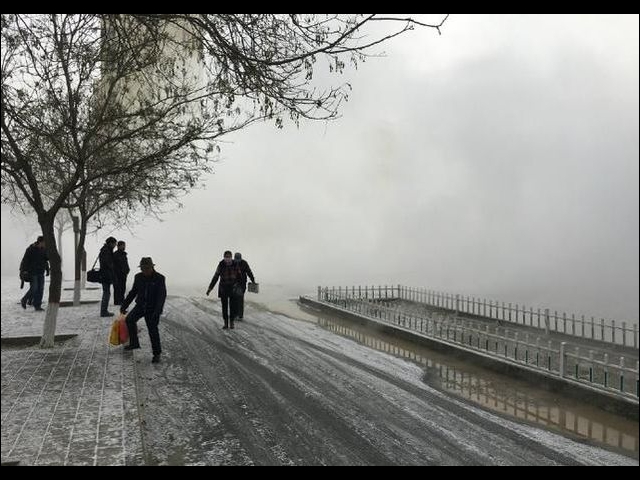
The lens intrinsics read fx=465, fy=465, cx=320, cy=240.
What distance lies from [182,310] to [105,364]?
5.85 m

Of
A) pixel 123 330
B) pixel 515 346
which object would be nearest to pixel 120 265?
pixel 123 330

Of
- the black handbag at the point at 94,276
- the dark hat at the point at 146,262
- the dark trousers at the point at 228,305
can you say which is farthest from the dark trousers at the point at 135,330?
the dark trousers at the point at 228,305

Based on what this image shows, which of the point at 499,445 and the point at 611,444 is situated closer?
the point at 499,445

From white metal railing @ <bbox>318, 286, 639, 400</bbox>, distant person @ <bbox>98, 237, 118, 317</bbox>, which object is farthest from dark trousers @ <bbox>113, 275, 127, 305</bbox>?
white metal railing @ <bbox>318, 286, 639, 400</bbox>

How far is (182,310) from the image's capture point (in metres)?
11.5

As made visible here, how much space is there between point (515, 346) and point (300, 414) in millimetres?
3995

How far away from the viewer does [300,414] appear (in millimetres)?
5070

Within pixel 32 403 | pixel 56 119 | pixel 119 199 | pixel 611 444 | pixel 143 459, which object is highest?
pixel 56 119

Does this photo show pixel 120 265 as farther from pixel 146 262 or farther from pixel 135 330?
pixel 146 262

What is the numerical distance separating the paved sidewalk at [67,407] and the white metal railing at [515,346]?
5409 mm

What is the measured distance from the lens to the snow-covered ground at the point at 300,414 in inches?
161

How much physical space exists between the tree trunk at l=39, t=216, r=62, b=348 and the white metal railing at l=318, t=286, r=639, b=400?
657cm
